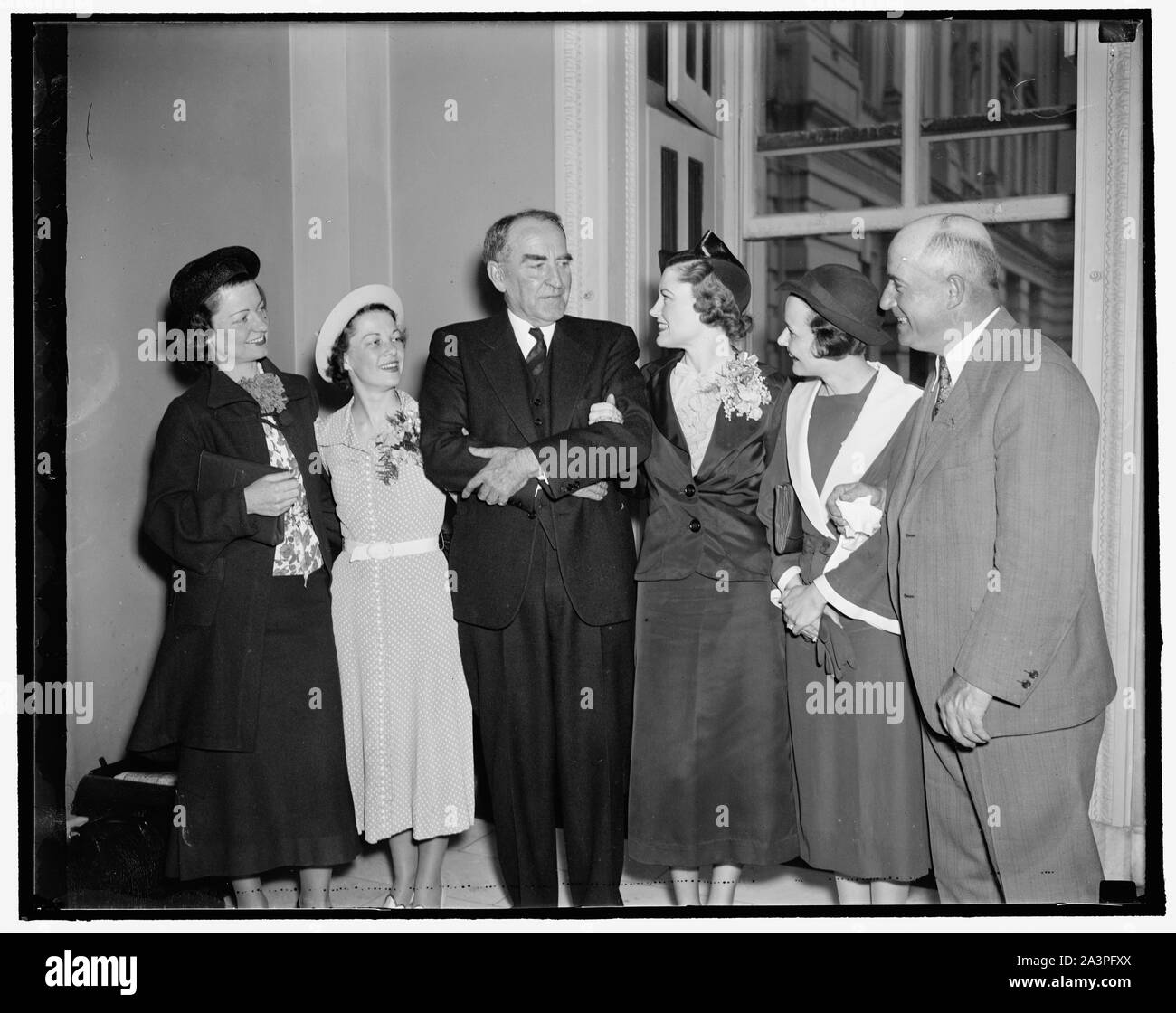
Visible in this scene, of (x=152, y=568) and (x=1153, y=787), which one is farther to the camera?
(x=152, y=568)

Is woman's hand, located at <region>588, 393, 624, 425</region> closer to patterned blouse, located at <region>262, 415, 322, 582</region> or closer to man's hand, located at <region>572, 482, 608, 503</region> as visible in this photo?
man's hand, located at <region>572, 482, 608, 503</region>

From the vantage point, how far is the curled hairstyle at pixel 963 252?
2.82 metres

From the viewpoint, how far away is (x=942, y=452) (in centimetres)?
279

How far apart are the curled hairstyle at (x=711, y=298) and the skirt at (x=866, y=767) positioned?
2.80 ft

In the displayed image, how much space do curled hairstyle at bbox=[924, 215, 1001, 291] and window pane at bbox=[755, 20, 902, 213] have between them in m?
0.93

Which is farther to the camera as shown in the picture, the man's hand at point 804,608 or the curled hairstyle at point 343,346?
the curled hairstyle at point 343,346

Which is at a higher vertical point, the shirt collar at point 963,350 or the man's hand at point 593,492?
the shirt collar at point 963,350

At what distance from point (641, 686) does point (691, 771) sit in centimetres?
26

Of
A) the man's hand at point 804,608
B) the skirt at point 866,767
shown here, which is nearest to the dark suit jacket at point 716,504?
the man's hand at point 804,608

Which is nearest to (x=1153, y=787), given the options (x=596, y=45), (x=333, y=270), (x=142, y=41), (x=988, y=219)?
(x=988, y=219)

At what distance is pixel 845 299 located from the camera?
301 centimetres

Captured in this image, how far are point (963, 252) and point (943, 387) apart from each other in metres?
0.33

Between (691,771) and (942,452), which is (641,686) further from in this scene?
(942,452)

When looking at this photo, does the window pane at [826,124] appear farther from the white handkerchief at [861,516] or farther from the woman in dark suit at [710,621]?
the white handkerchief at [861,516]
